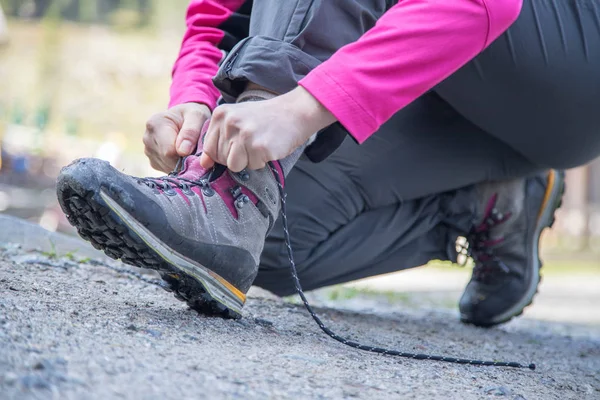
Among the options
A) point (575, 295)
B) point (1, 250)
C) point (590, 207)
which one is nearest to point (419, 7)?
point (1, 250)

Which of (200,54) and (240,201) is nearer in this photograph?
(240,201)

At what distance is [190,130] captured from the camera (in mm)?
1255

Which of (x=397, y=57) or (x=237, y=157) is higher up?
(x=397, y=57)

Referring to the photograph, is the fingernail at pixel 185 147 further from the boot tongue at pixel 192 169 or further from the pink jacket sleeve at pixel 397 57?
the pink jacket sleeve at pixel 397 57

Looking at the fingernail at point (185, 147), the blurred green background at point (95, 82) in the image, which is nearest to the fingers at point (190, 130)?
the fingernail at point (185, 147)

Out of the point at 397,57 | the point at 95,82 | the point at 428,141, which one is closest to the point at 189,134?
the point at 397,57

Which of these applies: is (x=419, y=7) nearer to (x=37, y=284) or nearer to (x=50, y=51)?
(x=37, y=284)

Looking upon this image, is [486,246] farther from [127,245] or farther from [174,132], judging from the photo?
[127,245]

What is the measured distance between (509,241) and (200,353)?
1.08 metres

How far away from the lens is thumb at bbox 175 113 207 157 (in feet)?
4.04

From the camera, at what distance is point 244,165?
3.51 feet

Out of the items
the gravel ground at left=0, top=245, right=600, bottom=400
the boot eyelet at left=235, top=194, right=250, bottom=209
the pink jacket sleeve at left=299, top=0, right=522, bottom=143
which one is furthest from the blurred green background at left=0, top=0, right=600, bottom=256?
the pink jacket sleeve at left=299, top=0, right=522, bottom=143

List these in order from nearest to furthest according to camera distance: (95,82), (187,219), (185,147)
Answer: (187,219)
(185,147)
(95,82)

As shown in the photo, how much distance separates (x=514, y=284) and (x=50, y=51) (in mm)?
19511
